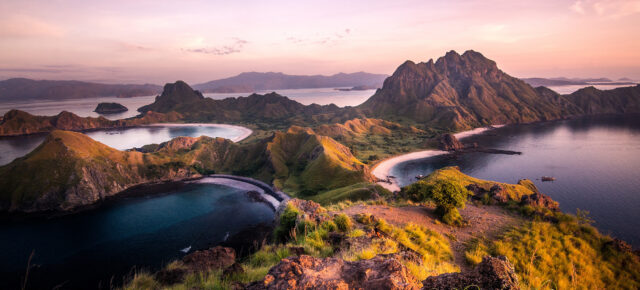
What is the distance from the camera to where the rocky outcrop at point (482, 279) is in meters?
5.06

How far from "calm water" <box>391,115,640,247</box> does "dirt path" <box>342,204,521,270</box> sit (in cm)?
5614

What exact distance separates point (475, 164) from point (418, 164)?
85.9 ft

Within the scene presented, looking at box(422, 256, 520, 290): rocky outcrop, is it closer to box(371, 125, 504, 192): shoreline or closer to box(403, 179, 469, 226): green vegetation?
box(403, 179, 469, 226): green vegetation

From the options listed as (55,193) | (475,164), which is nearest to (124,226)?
(55,193)

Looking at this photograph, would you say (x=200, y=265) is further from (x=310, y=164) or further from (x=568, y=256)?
(x=310, y=164)

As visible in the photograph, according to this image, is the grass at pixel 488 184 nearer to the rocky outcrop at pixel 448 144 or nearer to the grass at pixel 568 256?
the grass at pixel 568 256

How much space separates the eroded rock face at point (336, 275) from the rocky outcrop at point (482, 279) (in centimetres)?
46

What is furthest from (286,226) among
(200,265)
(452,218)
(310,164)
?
(310,164)

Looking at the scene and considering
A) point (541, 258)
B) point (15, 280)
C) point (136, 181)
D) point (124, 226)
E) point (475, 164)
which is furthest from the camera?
point (475, 164)

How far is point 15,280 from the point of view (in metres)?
47.3

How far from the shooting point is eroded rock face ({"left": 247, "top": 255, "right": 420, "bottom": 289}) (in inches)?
190

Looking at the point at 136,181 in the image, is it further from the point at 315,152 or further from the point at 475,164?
the point at 475,164

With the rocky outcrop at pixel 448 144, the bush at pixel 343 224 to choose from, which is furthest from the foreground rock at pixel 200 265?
the rocky outcrop at pixel 448 144

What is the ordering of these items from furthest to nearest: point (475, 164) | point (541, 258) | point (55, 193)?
point (475, 164)
point (55, 193)
point (541, 258)
